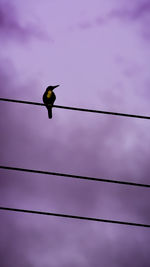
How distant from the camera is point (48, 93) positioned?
412 inches

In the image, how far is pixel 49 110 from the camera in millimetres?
10781

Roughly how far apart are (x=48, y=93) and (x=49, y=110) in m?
0.63
